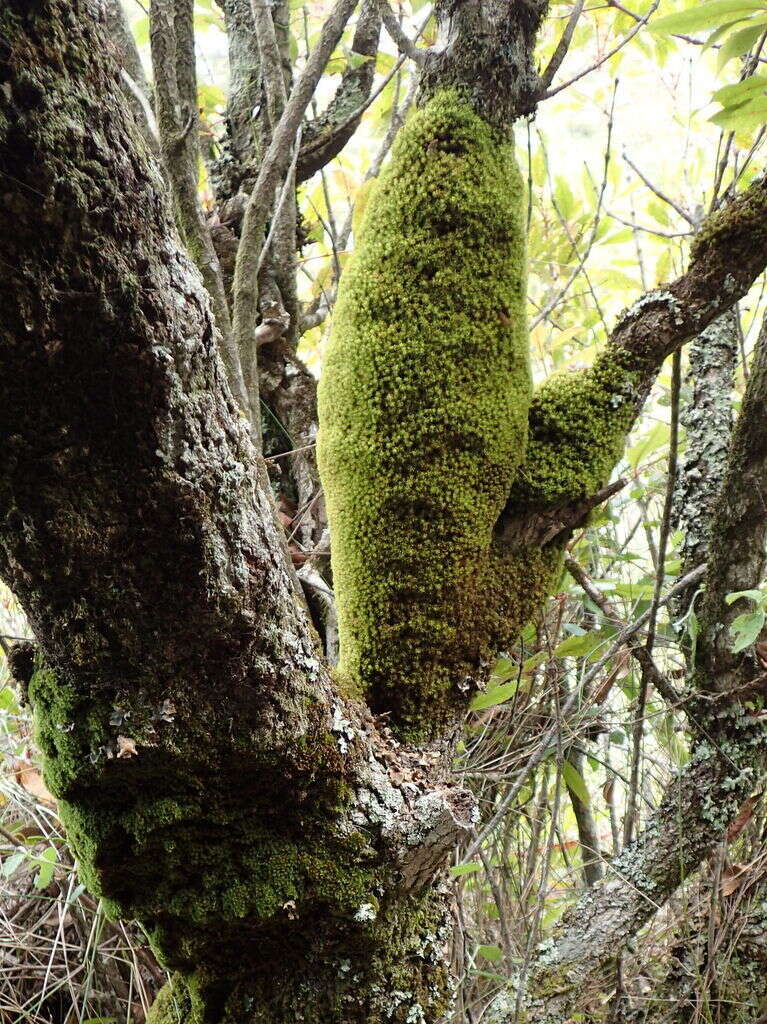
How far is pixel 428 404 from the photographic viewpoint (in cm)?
123

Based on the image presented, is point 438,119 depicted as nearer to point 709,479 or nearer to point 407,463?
point 407,463

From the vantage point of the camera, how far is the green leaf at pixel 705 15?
45.7 inches

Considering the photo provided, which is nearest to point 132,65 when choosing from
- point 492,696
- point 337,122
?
point 337,122

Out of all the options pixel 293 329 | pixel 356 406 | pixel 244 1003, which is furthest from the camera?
pixel 293 329

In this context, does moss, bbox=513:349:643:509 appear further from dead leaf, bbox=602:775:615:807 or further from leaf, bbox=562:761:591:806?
dead leaf, bbox=602:775:615:807

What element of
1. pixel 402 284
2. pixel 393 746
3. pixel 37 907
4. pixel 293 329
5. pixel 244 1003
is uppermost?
pixel 293 329

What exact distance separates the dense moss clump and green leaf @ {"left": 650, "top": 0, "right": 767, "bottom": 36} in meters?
0.30

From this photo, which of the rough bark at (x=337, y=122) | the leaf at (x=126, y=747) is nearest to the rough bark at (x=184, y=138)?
the leaf at (x=126, y=747)

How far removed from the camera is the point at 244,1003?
1169mm

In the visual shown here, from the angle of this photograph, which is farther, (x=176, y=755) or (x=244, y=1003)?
(x=244, y=1003)

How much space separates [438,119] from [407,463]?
58 cm

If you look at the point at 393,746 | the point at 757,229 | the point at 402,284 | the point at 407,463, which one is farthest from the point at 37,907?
the point at 757,229

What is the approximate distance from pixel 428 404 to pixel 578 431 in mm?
289

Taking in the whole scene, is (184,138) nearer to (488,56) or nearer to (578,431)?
(488,56)
